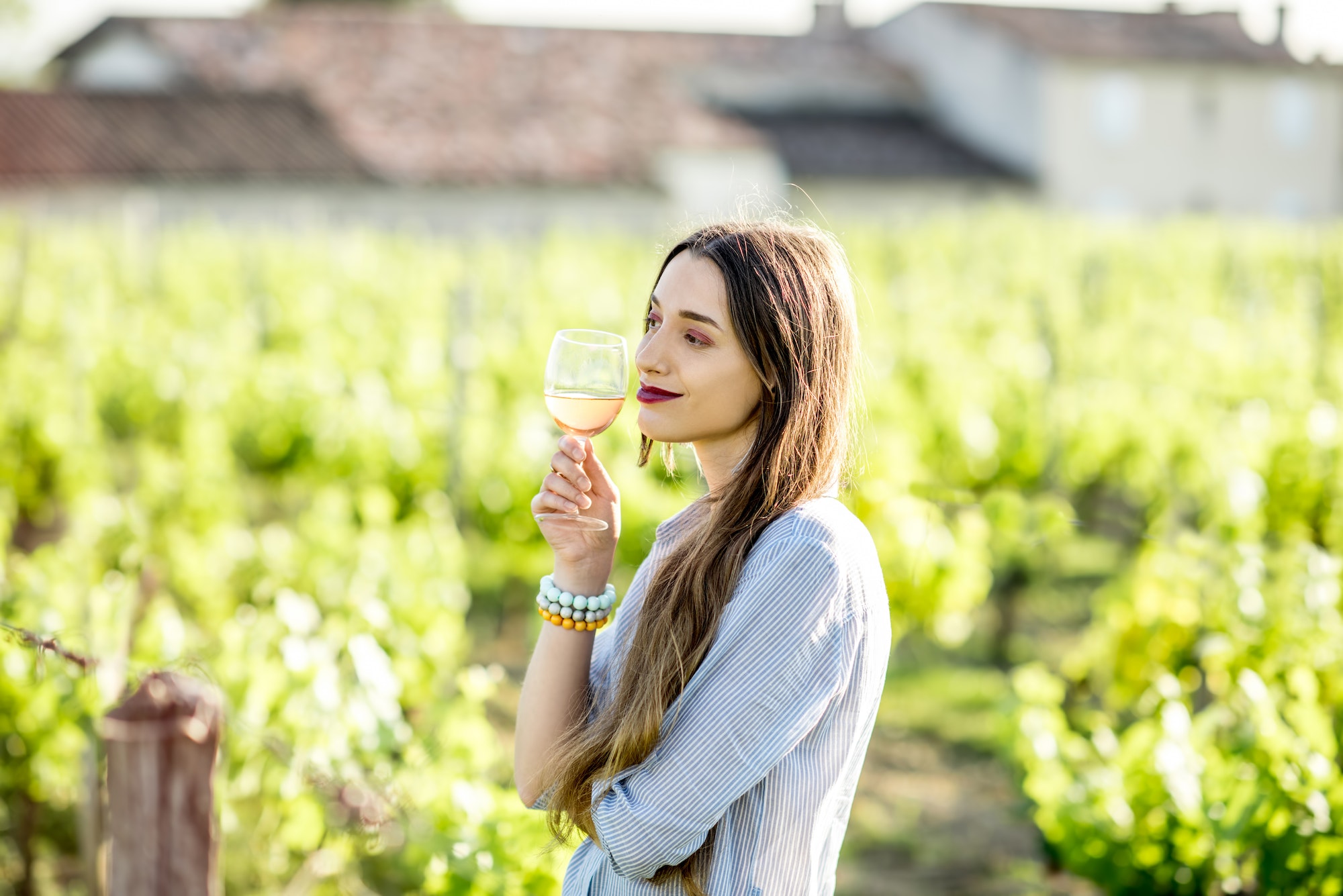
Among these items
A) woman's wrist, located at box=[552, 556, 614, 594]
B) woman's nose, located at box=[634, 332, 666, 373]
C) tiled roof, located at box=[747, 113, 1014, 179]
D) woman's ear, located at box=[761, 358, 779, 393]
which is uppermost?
tiled roof, located at box=[747, 113, 1014, 179]

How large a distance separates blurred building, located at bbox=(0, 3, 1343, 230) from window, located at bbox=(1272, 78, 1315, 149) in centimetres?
6

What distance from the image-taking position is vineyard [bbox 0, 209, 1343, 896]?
259 centimetres

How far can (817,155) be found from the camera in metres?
28.9

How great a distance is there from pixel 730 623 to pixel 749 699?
0.29 feet

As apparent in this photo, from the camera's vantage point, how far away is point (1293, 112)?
32906mm

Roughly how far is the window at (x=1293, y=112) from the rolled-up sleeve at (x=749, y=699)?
36214 millimetres

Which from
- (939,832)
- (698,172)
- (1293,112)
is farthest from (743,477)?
(1293,112)

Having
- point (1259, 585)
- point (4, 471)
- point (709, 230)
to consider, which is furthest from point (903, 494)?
point (4, 471)

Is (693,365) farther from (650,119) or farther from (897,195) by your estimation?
(897,195)

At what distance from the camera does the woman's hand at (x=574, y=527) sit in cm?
151

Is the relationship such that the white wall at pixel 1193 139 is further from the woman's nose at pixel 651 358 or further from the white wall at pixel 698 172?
the woman's nose at pixel 651 358

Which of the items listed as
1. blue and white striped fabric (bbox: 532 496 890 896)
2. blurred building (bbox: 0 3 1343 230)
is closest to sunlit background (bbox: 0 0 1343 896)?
blue and white striped fabric (bbox: 532 496 890 896)

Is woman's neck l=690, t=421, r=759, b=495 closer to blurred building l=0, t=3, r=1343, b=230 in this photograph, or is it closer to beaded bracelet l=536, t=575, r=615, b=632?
beaded bracelet l=536, t=575, r=615, b=632

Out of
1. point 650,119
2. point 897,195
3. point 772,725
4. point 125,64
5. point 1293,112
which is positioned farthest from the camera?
point 1293,112
